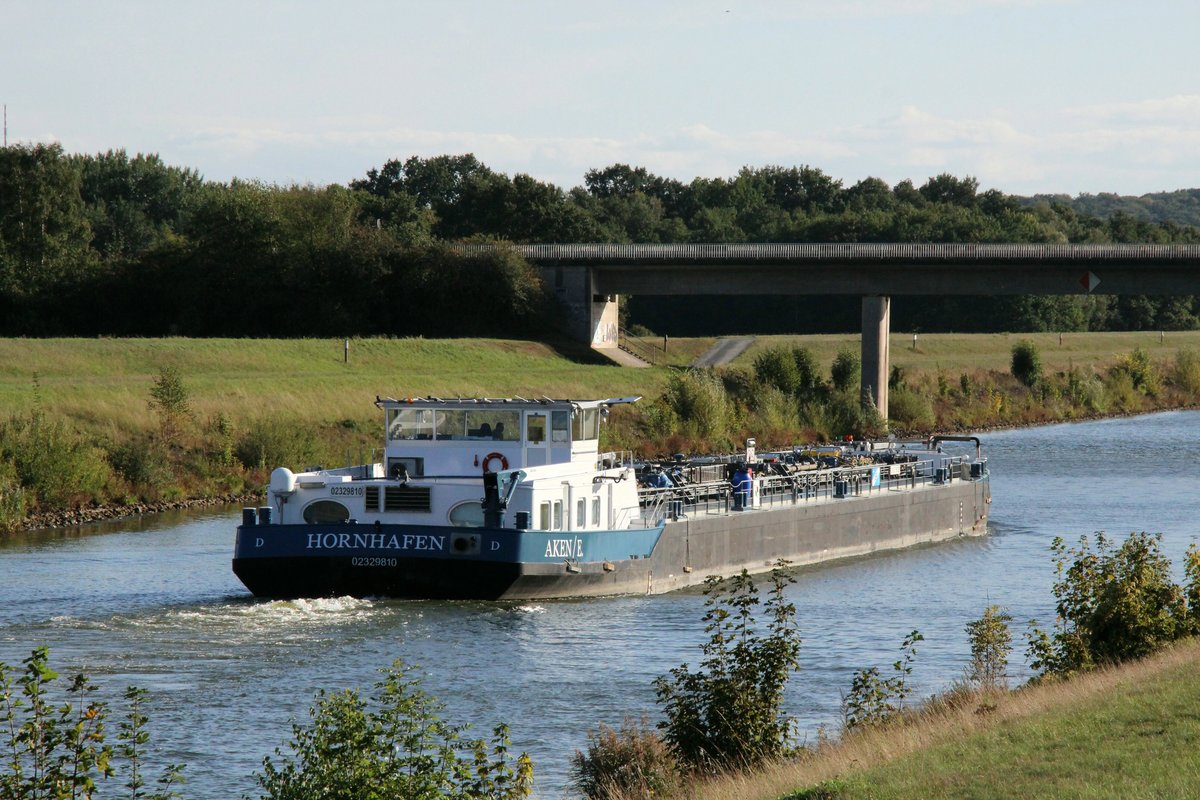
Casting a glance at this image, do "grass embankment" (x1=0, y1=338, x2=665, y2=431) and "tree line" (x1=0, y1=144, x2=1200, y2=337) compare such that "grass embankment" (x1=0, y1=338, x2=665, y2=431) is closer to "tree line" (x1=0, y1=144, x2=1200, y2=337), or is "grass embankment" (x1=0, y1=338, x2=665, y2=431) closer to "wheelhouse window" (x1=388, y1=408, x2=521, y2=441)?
"tree line" (x1=0, y1=144, x2=1200, y2=337)

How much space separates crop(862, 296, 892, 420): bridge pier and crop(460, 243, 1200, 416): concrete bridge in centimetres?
6

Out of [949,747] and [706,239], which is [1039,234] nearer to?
[706,239]

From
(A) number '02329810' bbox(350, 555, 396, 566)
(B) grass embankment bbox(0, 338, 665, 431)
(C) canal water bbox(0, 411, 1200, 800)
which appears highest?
(B) grass embankment bbox(0, 338, 665, 431)

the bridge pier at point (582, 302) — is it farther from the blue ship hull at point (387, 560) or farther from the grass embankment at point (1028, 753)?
the grass embankment at point (1028, 753)

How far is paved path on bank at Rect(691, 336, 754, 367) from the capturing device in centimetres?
11038

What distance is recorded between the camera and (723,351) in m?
116

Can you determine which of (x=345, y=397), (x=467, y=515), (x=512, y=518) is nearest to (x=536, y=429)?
(x=467, y=515)

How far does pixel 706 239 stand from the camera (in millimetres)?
168375

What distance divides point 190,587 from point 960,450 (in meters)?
55.3

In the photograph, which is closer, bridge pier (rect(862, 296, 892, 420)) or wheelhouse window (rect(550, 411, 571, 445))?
wheelhouse window (rect(550, 411, 571, 445))

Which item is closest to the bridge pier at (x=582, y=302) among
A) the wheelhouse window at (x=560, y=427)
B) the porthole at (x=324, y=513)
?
the wheelhouse window at (x=560, y=427)

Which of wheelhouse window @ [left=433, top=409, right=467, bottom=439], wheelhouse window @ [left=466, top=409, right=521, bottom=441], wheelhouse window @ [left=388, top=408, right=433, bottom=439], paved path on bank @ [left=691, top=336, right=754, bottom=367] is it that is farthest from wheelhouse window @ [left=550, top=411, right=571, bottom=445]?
paved path on bank @ [left=691, top=336, right=754, bottom=367]

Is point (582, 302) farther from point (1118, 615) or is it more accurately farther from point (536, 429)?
point (1118, 615)

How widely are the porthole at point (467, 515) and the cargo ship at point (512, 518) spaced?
0.03 metres
